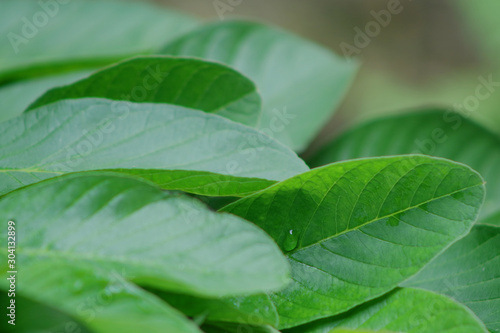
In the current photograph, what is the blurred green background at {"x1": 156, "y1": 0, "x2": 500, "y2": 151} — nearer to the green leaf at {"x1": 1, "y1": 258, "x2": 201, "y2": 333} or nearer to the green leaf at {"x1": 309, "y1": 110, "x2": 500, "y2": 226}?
the green leaf at {"x1": 309, "y1": 110, "x2": 500, "y2": 226}

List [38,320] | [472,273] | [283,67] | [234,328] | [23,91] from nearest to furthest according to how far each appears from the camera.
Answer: [38,320], [234,328], [472,273], [23,91], [283,67]

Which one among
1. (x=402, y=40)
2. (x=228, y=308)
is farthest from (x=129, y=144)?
(x=402, y=40)

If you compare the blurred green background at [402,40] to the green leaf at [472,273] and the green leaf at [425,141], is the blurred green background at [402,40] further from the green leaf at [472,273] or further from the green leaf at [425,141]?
the green leaf at [472,273]

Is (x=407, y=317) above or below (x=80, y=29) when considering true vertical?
below

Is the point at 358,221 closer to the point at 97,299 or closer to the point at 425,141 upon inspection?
the point at 97,299

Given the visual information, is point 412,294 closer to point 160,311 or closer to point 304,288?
point 304,288

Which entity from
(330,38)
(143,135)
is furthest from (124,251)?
(330,38)
